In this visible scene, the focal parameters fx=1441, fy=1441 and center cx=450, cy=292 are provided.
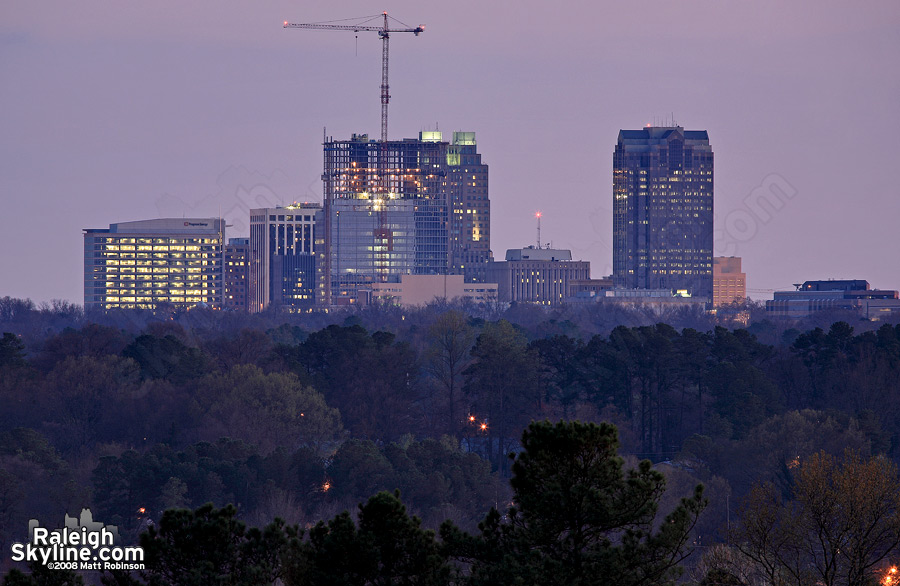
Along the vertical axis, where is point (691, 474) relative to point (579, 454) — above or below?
below

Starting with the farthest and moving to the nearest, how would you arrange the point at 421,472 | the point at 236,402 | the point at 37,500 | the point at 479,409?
the point at 479,409 → the point at 236,402 → the point at 421,472 → the point at 37,500

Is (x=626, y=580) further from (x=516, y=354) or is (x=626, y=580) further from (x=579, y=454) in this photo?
(x=516, y=354)

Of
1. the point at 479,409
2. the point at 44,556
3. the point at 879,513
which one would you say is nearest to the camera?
the point at 44,556

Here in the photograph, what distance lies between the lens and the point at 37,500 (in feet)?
251

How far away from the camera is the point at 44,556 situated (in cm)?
3153

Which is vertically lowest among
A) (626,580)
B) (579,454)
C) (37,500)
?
(37,500)

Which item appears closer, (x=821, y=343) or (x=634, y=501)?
(x=634, y=501)

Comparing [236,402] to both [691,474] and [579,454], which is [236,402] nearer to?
[691,474]

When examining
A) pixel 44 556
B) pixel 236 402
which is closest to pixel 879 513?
pixel 44 556

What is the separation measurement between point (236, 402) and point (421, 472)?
75.2 feet

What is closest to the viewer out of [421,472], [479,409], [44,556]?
[44,556]

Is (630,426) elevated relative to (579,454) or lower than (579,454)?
lower

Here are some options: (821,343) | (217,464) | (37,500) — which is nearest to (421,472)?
(217,464)

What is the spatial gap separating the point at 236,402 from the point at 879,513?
71367mm
